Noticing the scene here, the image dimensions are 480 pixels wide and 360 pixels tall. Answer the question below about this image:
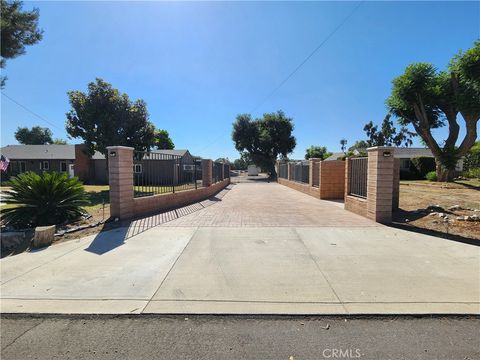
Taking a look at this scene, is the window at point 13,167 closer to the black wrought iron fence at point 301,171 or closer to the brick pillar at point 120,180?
the black wrought iron fence at point 301,171

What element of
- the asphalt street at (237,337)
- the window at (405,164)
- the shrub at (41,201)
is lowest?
the asphalt street at (237,337)

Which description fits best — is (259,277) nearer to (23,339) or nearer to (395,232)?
(23,339)

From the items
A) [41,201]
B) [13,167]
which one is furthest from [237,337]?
[13,167]

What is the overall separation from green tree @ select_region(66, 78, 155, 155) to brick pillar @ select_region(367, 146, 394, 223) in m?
18.0

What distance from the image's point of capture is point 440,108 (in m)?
21.0

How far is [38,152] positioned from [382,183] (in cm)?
3855

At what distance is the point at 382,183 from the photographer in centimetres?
775

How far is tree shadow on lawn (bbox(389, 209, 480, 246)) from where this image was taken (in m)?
6.08

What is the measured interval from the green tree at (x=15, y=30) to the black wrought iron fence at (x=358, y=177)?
11.0 metres

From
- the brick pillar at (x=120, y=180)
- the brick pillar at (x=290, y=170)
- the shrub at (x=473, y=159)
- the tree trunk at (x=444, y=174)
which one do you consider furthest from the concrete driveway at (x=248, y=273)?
the shrub at (x=473, y=159)

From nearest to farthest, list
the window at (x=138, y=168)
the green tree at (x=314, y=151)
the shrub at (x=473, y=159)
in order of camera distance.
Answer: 1. the window at (x=138, y=168)
2. the shrub at (x=473, y=159)
3. the green tree at (x=314, y=151)

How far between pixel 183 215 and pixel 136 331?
6259mm

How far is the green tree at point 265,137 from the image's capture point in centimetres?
4309

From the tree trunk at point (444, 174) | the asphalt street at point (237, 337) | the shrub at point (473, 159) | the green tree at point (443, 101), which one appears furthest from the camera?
the shrub at point (473, 159)
